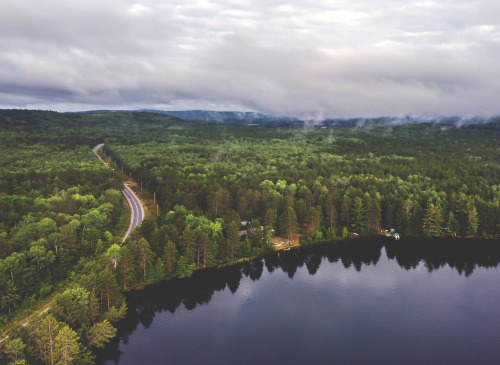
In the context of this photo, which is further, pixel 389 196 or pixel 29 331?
pixel 389 196

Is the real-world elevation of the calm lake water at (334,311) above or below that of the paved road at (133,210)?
below

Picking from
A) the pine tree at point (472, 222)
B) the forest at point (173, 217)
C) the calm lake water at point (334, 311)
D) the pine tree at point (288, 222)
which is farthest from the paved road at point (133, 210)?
the pine tree at point (472, 222)

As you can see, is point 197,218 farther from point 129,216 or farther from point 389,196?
point 389,196

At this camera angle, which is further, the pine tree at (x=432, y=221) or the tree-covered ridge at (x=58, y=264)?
the pine tree at (x=432, y=221)

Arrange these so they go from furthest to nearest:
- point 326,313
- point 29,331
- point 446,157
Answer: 1. point 446,157
2. point 326,313
3. point 29,331

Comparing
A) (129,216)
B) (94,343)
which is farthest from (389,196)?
(94,343)

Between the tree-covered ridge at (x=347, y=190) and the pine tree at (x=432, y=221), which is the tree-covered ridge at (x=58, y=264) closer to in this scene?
the tree-covered ridge at (x=347, y=190)

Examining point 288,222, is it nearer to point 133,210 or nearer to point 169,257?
point 169,257
